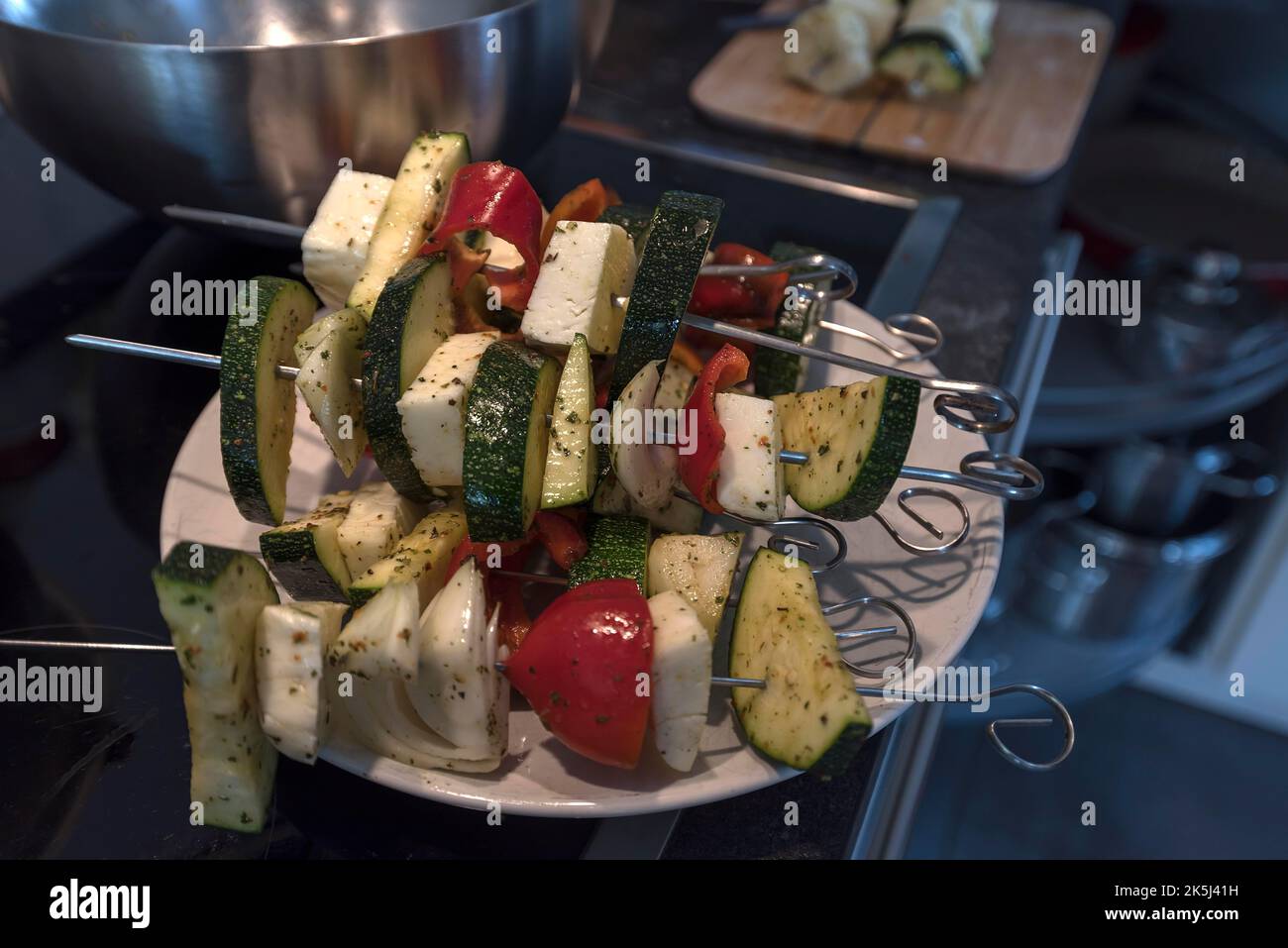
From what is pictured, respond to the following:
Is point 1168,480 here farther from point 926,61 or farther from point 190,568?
point 190,568

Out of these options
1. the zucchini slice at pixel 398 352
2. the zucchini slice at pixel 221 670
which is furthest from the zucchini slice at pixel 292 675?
the zucchini slice at pixel 398 352

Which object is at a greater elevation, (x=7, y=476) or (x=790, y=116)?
(x=790, y=116)

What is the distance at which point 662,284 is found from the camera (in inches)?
41.0

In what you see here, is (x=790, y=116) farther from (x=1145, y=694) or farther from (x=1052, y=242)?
(x=1145, y=694)

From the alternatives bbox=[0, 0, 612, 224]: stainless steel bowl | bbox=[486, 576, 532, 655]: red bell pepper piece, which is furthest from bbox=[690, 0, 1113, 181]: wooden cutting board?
bbox=[486, 576, 532, 655]: red bell pepper piece

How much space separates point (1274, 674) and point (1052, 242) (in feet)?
5.63

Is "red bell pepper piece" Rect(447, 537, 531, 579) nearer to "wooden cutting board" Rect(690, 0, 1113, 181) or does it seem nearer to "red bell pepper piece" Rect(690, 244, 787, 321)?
"red bell pepper piece" Rect(690, 244, 787, 321)

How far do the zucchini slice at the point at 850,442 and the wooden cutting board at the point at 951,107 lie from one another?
1.22m

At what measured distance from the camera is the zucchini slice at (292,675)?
848mm

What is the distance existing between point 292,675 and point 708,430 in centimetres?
49

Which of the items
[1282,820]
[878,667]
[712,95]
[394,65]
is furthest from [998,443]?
[1282,820]

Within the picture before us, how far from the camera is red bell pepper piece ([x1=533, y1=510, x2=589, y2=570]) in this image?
41.9 inches

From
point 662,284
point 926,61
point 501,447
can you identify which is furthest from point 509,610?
point 926,61

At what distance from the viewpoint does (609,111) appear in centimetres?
220
